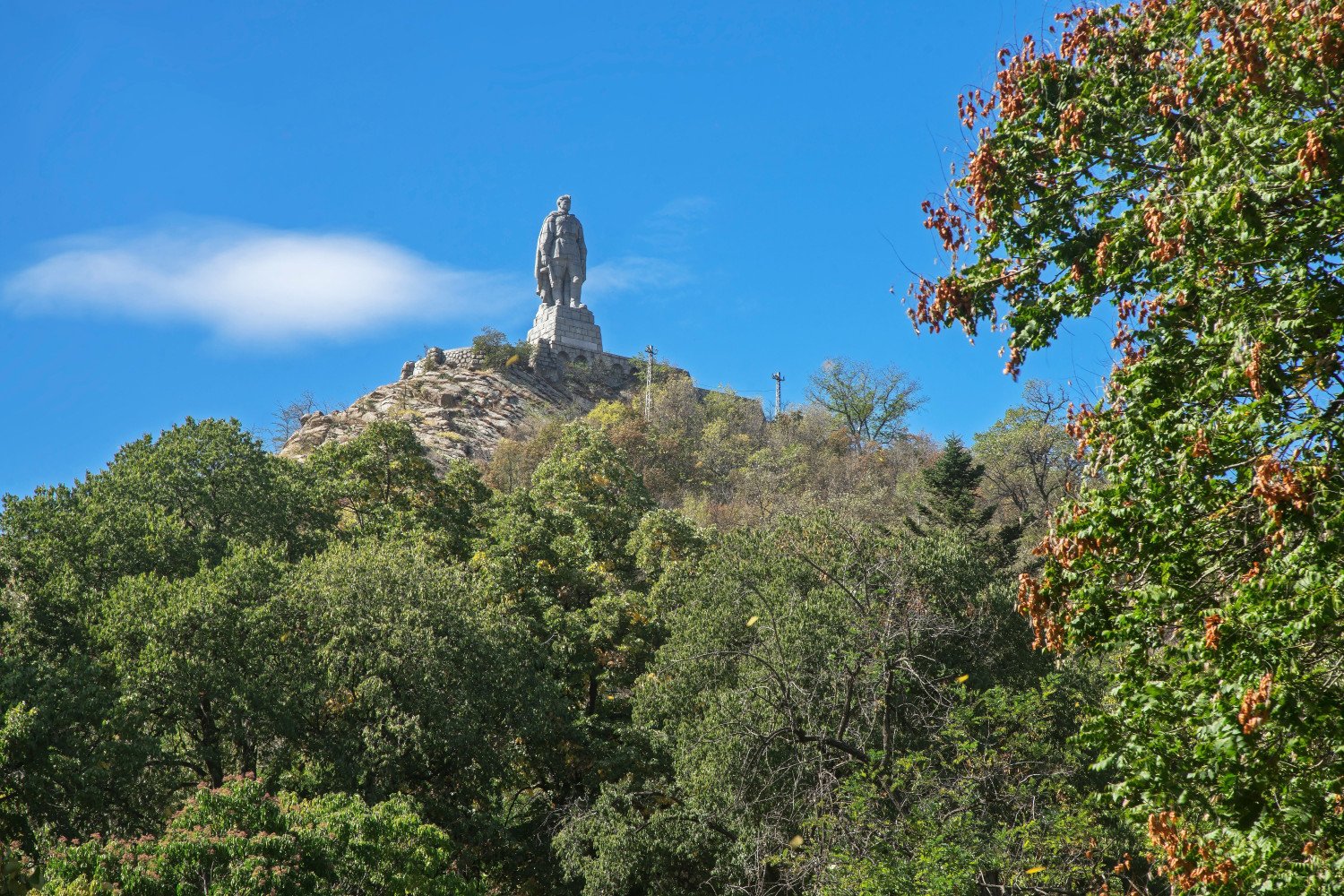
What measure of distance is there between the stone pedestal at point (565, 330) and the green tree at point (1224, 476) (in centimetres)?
5688

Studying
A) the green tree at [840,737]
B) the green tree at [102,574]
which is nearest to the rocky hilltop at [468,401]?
the green tree at [102,574]

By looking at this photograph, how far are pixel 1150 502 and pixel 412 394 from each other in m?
57.1

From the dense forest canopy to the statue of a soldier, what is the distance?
31.1 meters

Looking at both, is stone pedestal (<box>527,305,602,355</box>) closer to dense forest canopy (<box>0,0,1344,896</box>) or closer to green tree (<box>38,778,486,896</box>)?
dense forest canopy (<box>0,0,1344,896</box>)

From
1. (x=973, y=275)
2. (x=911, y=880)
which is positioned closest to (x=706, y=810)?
(x=911, y=880)

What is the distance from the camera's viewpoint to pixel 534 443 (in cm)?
5181

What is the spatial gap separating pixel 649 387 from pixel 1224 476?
186ft

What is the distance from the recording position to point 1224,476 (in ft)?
27.2

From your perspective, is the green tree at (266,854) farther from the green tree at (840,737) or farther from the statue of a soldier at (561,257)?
the statue of a soldier at (561,257)

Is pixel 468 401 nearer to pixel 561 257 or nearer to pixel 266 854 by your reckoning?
pixel 561 257

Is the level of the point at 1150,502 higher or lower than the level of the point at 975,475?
lower

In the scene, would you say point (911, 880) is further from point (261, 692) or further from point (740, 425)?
point (740, 425)

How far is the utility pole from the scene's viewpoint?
6149 cm

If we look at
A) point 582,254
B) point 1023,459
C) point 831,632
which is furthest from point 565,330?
point 831,632
